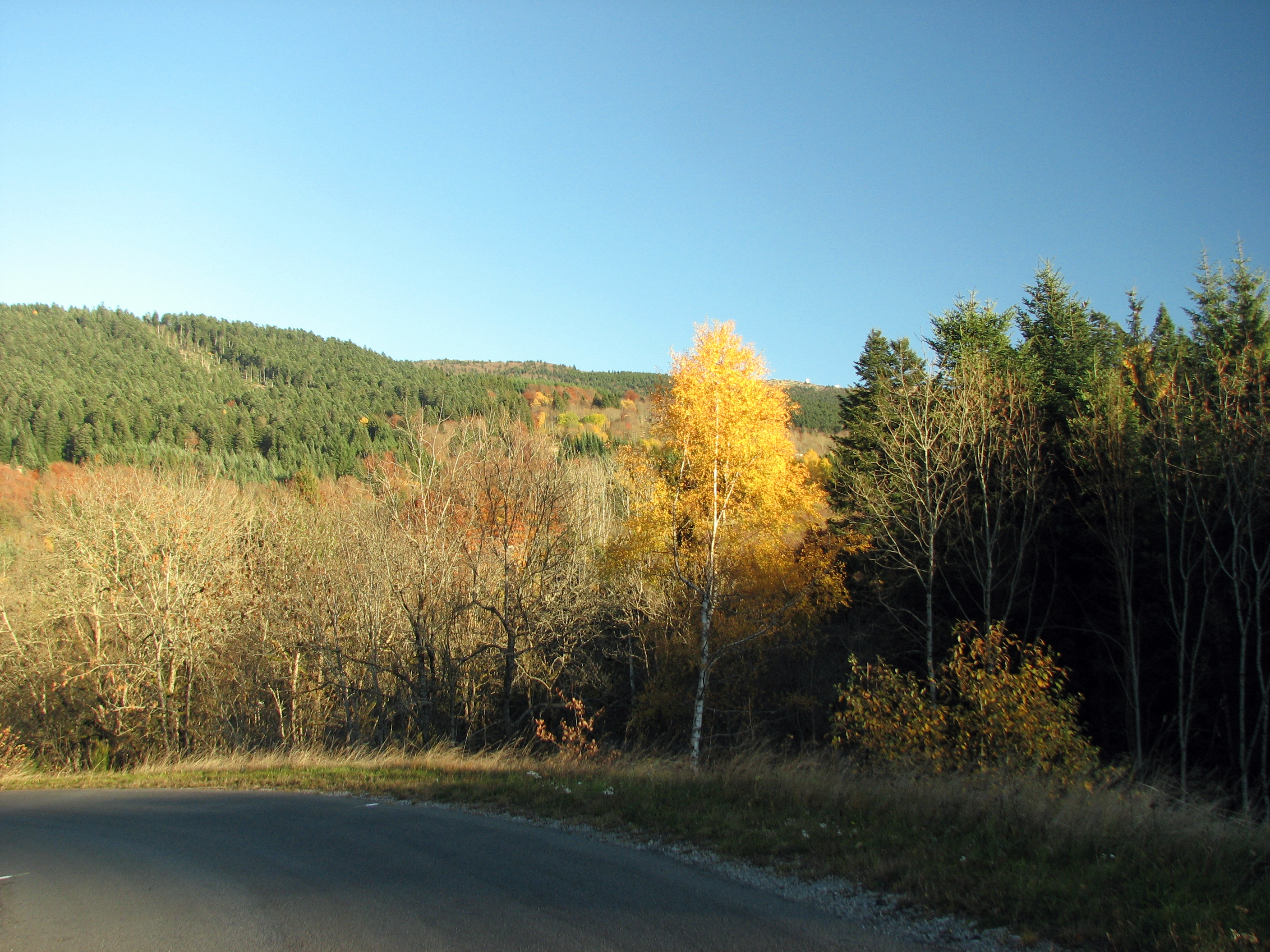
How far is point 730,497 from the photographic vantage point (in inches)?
729

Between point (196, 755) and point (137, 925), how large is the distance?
731 inches

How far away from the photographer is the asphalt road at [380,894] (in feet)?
16.9

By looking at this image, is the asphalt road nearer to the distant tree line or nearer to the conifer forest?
the conifer forest

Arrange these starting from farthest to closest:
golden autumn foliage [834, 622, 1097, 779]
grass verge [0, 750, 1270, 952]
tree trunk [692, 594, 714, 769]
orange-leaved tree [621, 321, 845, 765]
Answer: tree trunk [692, 594, 714, 769], orange-leaved tree [621, 321, 845, 765], golden autumn foliage [834, 622, 1097, 779], grass verge [0, 750, 1270, 952]

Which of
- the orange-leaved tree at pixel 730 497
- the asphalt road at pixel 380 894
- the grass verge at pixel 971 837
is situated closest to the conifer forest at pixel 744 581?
the orange-leaved tree at pixel 730 497

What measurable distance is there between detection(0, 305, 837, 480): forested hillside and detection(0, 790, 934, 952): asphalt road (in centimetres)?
2642

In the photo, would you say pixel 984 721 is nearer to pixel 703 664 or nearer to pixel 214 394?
pixel 703 664

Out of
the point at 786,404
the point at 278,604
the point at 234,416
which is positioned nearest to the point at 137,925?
the point at 786,404

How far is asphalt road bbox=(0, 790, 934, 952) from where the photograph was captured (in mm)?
5156

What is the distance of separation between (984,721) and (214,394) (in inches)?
4261

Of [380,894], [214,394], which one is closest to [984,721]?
[380,894]

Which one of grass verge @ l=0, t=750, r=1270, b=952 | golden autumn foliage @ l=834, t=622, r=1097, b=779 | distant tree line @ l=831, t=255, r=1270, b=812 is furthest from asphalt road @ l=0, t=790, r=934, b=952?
distant tree line @ l=831, t=255, r=1270, b=812

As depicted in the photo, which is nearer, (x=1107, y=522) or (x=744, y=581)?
(x=744, y=581)

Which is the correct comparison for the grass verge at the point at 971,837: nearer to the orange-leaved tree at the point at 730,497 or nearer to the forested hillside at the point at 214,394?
the orange-leaved tree at the point at 730,497
